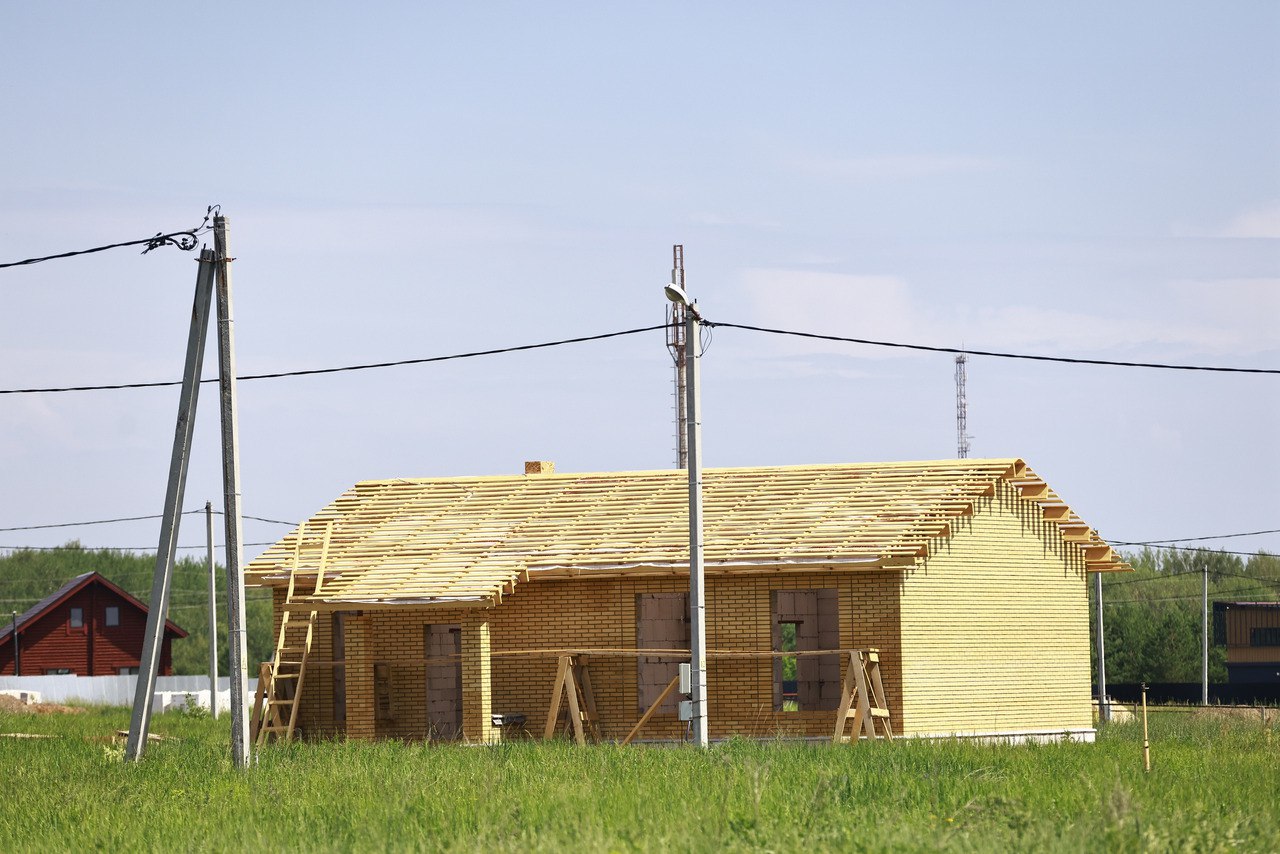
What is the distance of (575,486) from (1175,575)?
213 ft

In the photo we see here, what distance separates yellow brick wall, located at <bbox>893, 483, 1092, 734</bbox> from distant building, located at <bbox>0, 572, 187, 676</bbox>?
47352 millimetres

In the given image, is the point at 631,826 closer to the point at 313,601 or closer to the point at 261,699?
the point at 313,601

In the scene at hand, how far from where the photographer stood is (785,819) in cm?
1634

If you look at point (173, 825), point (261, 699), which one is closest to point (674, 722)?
point (261, 699)

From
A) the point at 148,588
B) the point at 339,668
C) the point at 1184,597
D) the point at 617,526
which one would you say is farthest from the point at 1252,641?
the point at 148,588

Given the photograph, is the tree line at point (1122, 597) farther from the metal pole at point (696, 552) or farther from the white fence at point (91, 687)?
the metal pole at point (696, 552)

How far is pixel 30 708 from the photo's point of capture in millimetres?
56469

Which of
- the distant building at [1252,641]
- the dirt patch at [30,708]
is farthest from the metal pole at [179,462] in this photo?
the distant building at [1252,641]

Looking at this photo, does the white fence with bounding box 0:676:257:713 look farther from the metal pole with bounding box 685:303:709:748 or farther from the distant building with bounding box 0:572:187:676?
the metal pole with bounding box 685:303:709:748

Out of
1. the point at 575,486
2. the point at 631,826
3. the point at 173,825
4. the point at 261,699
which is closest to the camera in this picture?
the point at 631,826

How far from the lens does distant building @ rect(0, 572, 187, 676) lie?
235 ft

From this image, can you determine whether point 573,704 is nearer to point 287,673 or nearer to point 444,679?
point 287,673

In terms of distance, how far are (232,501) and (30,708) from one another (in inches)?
1499

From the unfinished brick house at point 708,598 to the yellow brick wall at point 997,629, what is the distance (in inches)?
1.6
